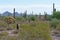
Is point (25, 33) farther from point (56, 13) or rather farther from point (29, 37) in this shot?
point (56, 13)

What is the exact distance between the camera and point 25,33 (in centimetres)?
1719

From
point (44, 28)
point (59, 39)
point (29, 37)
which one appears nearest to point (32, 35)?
point (29, 37)

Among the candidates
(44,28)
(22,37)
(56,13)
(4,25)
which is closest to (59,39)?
(44,28)

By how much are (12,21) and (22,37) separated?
3836 cm

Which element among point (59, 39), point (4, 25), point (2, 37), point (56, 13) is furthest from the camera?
point (56, 13)

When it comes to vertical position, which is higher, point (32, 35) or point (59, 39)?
point (32, 35)

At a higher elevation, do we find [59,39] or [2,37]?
[2,37]

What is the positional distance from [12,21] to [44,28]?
36870 mm

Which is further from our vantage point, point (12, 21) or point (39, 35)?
point (12, 21)

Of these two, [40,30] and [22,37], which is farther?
[40,30]

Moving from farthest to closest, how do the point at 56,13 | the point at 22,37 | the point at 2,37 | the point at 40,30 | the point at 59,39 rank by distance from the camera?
the point at 56,13, the point at 59,39, the point at 40,30, the point at 22,37, the point at 2,37

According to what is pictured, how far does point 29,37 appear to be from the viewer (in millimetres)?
16906

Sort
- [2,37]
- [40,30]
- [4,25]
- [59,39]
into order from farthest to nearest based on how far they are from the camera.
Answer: [4,25]
[59,39]
[40,30]
[2,37]

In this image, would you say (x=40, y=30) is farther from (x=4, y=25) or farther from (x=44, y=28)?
(x=4, y=25)
